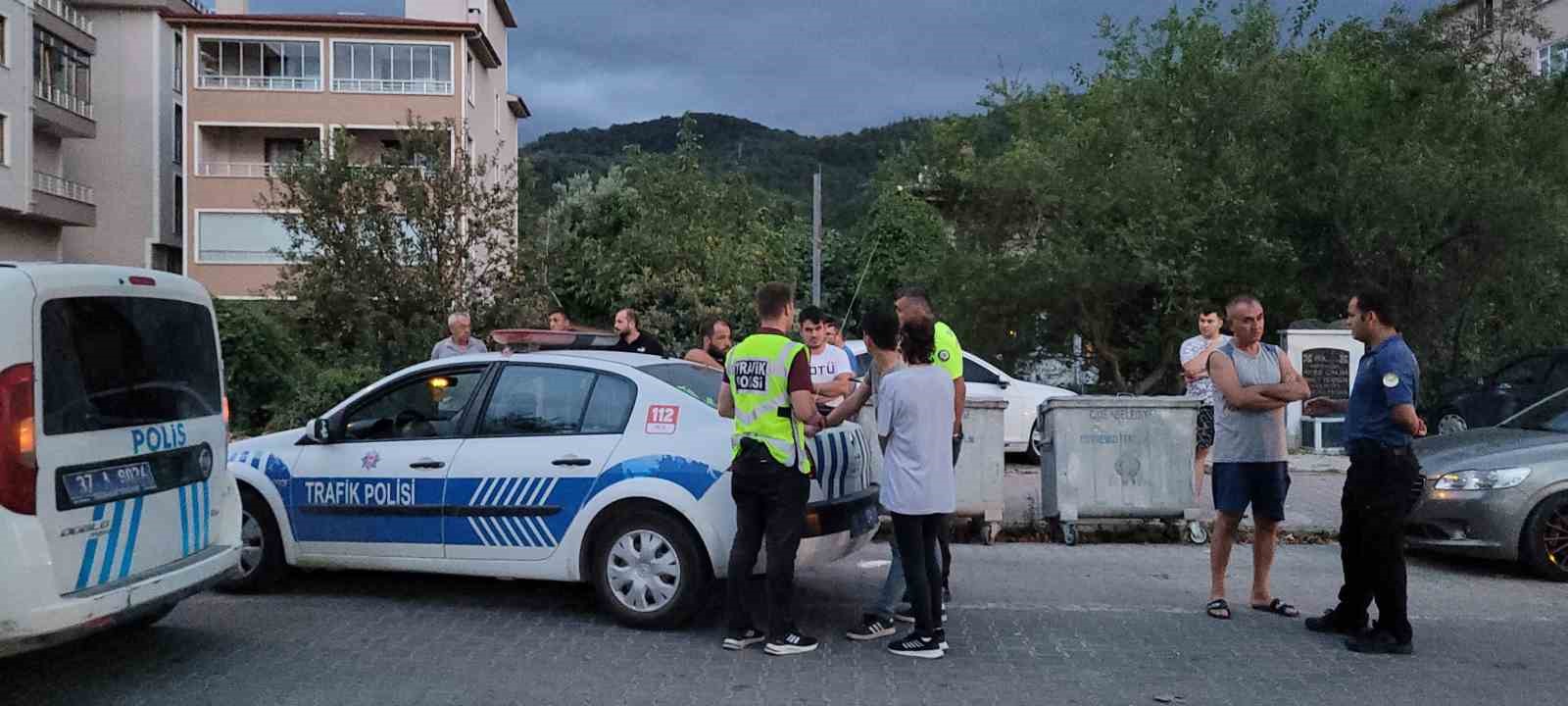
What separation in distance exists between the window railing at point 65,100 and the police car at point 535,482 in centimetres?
3604

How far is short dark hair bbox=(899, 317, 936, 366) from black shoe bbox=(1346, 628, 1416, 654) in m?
2.59

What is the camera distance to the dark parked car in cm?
1494

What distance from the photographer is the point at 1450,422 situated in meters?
15.7

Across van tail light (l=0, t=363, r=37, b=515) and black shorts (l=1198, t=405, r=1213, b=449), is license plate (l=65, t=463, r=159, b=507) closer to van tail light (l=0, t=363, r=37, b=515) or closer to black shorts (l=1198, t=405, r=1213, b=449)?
van tail light (l=0, t=363, r=37, b=515)

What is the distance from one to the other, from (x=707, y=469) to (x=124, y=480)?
8.79 ft

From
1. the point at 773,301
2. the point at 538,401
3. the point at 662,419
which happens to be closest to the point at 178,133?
the point at 538,401

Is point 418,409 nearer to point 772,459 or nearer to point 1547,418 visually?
point 772,459

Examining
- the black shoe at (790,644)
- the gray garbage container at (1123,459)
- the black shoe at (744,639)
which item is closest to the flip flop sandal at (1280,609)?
the gray garbage container at (1123,459)

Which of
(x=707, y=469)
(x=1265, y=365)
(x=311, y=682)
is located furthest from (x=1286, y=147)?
(x=311, y=682)

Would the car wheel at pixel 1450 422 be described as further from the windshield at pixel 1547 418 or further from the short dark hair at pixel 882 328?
the short dark hair at pixel 882 328

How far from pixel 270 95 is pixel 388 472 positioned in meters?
39.9

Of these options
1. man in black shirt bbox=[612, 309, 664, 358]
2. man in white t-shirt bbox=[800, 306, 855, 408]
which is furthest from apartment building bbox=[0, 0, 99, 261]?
man in white t-shirt bbox=[800, 306, 855, 408]

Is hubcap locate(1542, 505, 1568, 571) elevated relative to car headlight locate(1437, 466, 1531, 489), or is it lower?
lower

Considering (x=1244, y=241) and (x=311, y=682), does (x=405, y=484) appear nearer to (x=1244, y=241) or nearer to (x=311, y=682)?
(x=311, y=682)
